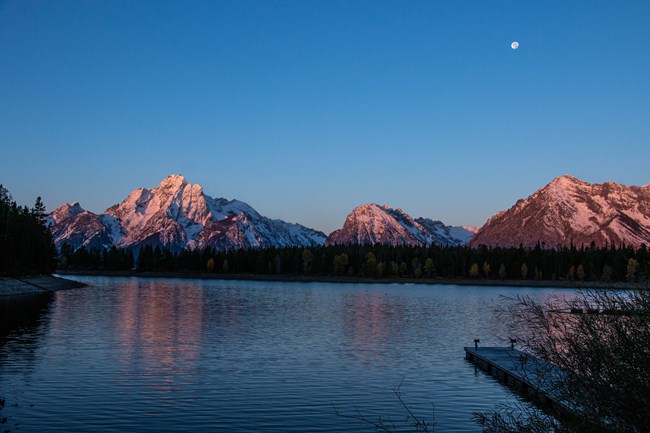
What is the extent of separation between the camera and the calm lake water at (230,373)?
33.1 m

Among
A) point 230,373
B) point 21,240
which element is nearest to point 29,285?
point 21,240

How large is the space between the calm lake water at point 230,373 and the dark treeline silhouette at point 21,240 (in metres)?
48.9

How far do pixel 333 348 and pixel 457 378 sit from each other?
1696 centimetres

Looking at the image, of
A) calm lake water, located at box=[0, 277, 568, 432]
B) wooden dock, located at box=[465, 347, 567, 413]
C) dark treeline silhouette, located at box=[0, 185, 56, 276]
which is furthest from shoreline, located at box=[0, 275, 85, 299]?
wooden dock, located at box=[465, 347, 567, 413]

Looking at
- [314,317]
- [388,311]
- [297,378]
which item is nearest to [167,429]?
[297,378]

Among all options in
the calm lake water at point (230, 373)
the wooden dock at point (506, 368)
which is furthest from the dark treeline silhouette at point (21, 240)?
the wooden dock at point (506, 368)

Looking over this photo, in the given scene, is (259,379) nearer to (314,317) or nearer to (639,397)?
(639,397)

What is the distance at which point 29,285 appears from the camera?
138875mm

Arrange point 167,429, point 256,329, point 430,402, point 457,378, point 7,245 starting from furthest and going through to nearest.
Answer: point 7,245
point 256,329
point 457,378
point 430,402
point 167,429

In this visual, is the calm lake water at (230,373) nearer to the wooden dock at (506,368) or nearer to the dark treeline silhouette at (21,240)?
the wooden dock at (506,368)

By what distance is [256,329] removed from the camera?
76.6 metres

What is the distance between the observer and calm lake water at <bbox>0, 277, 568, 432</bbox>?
109 feet

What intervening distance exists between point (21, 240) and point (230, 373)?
114 metres

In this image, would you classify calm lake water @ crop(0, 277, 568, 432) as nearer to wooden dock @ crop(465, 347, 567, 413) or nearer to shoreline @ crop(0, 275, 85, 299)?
wooden dock @ crop(465, 347, 567, 413)
